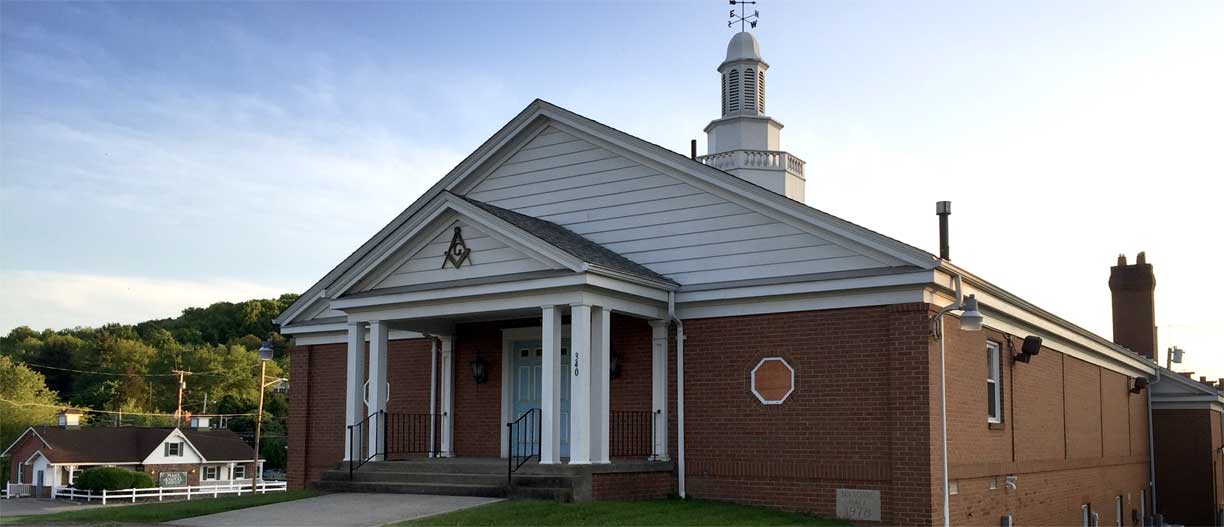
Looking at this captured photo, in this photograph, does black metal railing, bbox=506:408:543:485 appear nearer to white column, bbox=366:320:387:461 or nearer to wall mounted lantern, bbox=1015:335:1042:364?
white column, bbox=366:320:387:461

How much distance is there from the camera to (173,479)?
61.8 m

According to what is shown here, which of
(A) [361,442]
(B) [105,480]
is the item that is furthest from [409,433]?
(B) [105,480]

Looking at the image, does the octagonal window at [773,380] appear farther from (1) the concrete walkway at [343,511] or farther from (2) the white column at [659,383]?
(1) the concrete walkway at [343,511]

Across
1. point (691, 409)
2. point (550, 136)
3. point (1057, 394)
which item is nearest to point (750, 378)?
point (691, 409)

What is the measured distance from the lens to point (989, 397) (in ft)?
58.2

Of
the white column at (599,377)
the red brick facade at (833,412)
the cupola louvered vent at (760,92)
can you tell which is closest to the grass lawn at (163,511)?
the red brick facade at (833,412)

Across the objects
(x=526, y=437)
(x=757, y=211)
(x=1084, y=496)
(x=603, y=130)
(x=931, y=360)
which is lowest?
(x=1084, y=496)

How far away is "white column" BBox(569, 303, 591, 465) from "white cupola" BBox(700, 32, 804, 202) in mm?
10247

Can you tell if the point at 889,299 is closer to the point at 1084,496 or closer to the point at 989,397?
the point at 989,397

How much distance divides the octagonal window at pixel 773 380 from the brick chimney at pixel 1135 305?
23644 mm

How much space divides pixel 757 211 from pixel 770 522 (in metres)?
4.68

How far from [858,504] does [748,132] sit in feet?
37.9

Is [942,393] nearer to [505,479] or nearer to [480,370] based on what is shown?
[505,479]

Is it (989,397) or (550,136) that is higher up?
(550,136)
